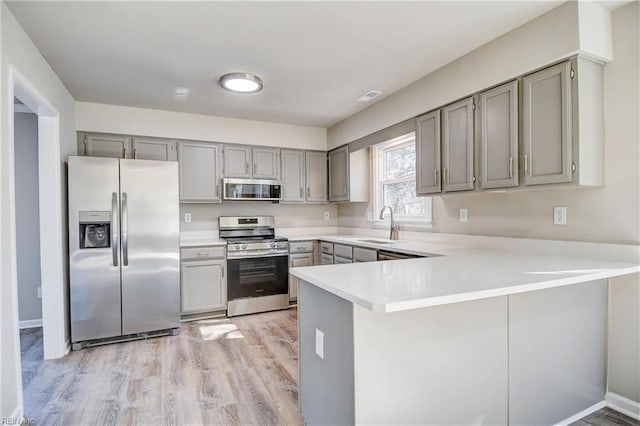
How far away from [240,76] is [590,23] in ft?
8.17

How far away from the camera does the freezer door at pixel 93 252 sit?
3039mm

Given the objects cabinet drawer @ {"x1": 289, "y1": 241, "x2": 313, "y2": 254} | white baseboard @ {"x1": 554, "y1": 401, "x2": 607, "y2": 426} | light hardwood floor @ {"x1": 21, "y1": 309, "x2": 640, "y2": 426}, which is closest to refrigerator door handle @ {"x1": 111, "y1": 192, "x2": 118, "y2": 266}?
light hardwood floor @ {"x1": 21, "y1": 309, "x2": 640, "y2": 426}

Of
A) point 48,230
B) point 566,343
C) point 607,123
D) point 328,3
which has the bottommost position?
point 566,343

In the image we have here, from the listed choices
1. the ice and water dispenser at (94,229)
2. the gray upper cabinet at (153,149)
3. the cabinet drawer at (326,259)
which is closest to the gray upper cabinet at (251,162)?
the gray upper cabinet at (153,149)

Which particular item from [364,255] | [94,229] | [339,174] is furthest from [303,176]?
[94,229]

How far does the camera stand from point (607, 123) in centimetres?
209

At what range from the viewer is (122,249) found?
3.20 meters

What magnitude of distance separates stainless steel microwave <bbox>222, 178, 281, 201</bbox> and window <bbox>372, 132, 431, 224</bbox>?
133 cm

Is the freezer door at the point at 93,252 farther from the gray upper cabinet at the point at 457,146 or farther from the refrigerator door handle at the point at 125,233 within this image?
the gray upper cabinet at the point at 457,146

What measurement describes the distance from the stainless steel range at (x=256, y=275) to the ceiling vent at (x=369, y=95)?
1910mm

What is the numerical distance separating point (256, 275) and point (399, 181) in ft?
6.71

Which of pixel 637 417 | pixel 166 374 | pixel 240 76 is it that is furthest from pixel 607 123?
pixel 166 374

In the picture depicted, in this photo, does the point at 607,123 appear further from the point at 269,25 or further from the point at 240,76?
the point at 240,76

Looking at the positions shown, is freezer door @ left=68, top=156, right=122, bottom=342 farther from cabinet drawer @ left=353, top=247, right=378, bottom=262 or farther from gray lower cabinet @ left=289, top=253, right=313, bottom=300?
cabinet drawer @ left=353, top=247, right=378, bottom=262
